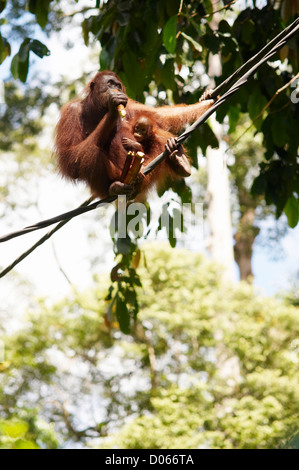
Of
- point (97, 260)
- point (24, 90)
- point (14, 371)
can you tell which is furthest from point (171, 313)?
point (24, 90)

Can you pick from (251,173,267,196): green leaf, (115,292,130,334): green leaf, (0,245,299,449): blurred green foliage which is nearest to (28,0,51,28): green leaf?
(251,173,267,196): green leaf

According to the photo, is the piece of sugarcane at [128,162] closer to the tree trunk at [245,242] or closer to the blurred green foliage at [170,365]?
the blurred green foliage at [170,365]

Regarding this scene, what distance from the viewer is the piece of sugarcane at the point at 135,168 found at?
258cm

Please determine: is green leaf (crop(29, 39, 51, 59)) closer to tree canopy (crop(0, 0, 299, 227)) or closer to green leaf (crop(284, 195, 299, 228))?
tree canopy (crop(0, 0, 299, 227))

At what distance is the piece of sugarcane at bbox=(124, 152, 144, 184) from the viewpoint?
258 cm

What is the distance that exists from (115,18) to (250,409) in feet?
20.4

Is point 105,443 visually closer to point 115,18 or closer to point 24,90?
point 115,18

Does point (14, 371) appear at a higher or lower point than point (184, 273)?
lower

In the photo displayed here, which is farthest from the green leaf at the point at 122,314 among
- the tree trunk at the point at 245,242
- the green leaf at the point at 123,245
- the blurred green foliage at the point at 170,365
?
the tree trunk at the point at 245,242

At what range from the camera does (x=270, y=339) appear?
9258 mm

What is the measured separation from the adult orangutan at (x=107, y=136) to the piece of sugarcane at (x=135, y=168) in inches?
1.9

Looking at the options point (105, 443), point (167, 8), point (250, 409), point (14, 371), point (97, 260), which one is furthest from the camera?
point (97, 260)

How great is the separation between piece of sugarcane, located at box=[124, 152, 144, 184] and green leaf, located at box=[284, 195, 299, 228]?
1.22m

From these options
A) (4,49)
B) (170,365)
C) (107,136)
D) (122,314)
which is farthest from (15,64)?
(170,365)
